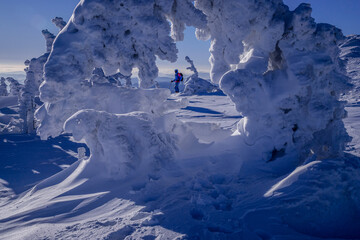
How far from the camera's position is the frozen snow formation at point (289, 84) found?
445 centimetres

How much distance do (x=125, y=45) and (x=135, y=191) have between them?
2.93 m

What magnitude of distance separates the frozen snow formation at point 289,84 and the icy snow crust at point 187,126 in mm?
21

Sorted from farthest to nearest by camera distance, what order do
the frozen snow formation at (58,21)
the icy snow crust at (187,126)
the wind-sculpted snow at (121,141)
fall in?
the frozen snow formation at (58,21) → the wind-sculpted snow at (121,141) → the icy snow crust at (187,126)

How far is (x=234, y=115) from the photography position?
11.7m

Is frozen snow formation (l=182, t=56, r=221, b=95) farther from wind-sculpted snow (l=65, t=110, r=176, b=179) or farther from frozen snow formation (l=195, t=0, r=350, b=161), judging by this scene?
wind-sculpted snow (l=65, t=110, r=176, b=179)

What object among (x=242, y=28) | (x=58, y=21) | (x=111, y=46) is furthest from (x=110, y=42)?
(x=58, y=21)

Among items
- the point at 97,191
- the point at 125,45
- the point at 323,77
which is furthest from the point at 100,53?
the point at 323,77

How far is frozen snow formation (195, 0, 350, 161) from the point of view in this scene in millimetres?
4445

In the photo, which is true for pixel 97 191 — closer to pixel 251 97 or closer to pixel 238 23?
pixel 251 97

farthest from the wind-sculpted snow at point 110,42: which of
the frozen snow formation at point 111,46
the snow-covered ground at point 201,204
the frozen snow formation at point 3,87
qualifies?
the frozen snow formation at point 3,87

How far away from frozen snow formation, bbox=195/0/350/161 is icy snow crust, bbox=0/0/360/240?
2 centimetres

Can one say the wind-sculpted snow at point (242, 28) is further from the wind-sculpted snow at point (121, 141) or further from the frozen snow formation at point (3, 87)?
the frozen snow formation at point (3, 87)

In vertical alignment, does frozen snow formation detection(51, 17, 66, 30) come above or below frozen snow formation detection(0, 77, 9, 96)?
above

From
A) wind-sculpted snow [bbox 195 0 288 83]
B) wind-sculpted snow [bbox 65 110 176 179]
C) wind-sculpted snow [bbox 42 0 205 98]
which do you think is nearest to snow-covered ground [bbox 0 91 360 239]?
wind-sculpted snow [bbox 65 110 176 179]
